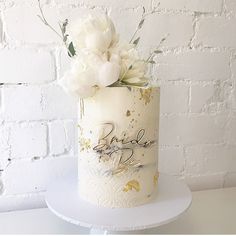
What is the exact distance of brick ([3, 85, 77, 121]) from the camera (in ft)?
2.17

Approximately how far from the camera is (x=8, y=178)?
2.24 ft

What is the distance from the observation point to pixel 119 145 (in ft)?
1.67

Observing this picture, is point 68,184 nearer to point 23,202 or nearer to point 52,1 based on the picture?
point 23,202

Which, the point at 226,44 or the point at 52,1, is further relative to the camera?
the point at 226,44

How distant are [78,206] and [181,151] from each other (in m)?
0.35

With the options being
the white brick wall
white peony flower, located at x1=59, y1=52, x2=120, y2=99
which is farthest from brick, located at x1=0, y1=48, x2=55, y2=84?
white peony flower, located at x1=59, y1=52, x2=120, y2=99

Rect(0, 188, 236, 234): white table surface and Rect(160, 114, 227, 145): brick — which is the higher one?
Rect(160, 114, 227, 145): brick

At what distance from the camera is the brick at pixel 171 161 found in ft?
2.56

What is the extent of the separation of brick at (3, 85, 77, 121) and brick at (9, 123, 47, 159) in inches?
0.8

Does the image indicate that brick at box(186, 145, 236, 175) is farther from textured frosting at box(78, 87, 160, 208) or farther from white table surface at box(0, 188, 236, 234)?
textured frosting at box(78, 87, 160, 208)

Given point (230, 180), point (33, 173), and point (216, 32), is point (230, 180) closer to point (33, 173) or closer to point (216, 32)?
point (216, 32)

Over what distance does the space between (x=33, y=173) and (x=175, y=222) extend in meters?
0.32

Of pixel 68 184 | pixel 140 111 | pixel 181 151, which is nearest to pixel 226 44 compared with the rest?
pixel 181 151

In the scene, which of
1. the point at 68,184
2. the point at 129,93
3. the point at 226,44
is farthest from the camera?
the point at 226,44
